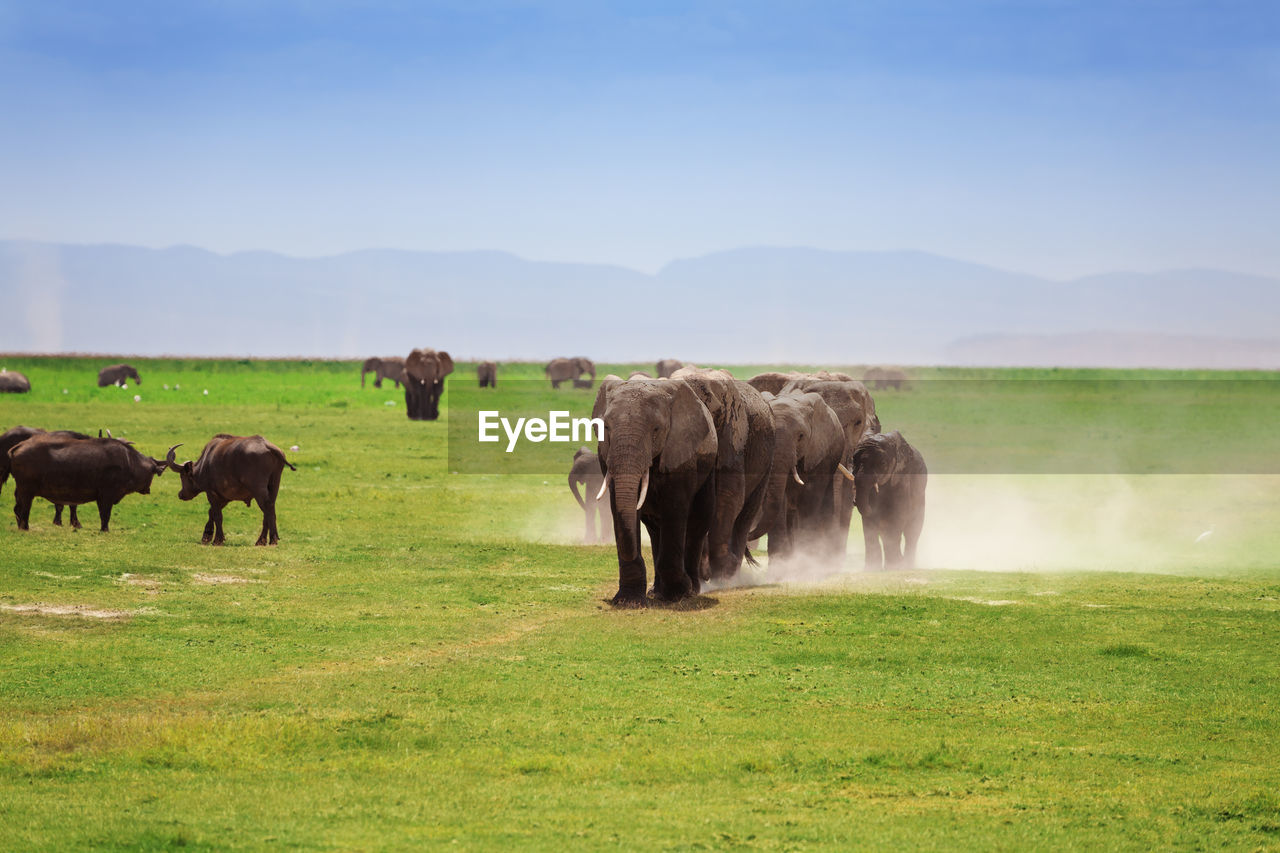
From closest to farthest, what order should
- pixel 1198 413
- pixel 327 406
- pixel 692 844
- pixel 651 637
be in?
pixel 692 844 < pixel 651 637 < pixel 327 406 < pixel 1198 413

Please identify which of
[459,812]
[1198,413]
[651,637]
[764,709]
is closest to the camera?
[459,812]

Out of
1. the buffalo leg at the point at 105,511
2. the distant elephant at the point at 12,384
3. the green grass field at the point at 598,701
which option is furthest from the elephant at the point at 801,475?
the distant elephant at the point at 12,384

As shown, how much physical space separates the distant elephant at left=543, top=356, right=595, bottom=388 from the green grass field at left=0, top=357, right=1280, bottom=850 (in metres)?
74.4

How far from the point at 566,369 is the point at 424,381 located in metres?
40.1

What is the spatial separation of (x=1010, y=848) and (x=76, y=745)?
7056 mm

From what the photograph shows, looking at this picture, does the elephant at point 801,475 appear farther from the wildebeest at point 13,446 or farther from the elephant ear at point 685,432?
the wildebeest at point 13,446

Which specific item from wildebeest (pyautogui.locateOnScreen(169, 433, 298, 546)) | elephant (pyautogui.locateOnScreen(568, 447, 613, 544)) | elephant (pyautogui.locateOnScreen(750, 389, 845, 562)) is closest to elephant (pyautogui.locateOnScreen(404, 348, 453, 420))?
elephant (pyautogui.locateOnScreen(568, 447, 613, 544))

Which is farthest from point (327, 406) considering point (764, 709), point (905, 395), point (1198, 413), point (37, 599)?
point (764, 709)

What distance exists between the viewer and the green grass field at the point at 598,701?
9.77 meters

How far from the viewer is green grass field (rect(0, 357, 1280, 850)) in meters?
9.77

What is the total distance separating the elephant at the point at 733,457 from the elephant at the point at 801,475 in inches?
32.1

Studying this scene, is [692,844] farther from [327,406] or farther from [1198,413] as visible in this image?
[1198,413]

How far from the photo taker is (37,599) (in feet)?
59.1

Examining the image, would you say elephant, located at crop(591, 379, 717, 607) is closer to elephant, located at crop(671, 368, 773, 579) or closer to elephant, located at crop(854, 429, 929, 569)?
elephant, located at crop(671, 368, 773, 579)
